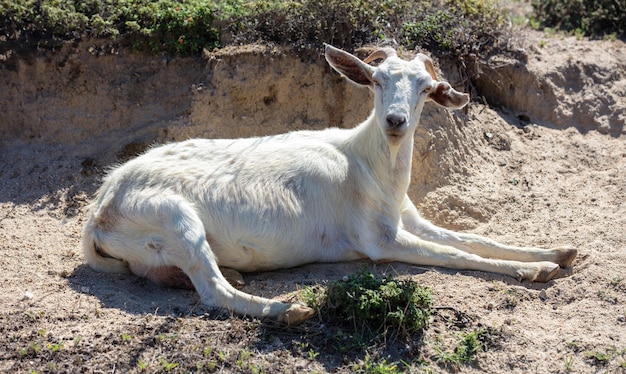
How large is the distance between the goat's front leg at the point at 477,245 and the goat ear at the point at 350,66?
133cm

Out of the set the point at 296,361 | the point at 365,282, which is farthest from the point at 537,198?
the point at 296,361

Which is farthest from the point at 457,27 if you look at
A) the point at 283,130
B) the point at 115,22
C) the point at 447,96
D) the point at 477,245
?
the point at 115,22

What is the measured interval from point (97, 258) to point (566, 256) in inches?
169

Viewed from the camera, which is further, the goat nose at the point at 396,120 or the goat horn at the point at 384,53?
the goat horn at the point at 384,53

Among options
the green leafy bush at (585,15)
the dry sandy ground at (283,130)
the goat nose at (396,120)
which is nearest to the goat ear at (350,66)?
the goat nose at (396,120)

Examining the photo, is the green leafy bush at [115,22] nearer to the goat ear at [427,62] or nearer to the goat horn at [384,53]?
the goat horn at [384,53]

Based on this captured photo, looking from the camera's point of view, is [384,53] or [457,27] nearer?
[384,53]

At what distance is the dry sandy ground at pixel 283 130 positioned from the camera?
5.50m

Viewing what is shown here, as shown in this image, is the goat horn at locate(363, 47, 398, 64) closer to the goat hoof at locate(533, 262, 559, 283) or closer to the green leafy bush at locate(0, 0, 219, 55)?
the goat hoof at locate(533, 262, 559, 283)

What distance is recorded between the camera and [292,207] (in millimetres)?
6949

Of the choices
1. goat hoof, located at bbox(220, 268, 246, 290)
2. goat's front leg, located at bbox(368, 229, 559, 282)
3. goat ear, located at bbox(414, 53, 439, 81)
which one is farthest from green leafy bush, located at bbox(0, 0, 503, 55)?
goat hoof, located at bbox(220, 268, 246, 290)

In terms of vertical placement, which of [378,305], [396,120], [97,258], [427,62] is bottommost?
[97,258]

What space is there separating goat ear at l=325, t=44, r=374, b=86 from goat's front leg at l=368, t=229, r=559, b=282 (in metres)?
1.50

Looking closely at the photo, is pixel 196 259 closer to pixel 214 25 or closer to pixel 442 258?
pixel 442 258
